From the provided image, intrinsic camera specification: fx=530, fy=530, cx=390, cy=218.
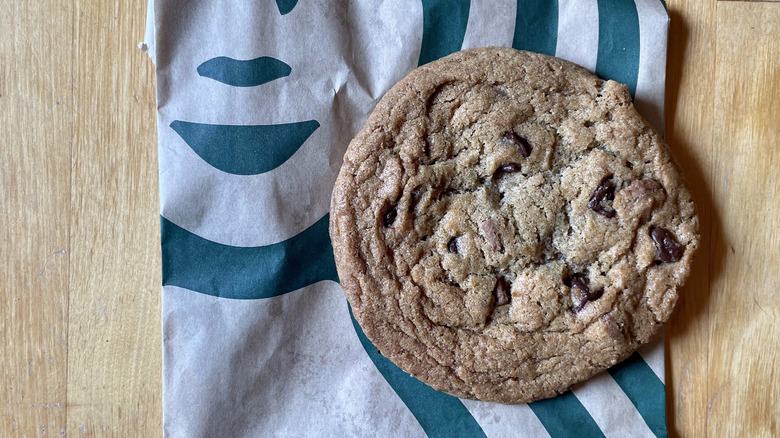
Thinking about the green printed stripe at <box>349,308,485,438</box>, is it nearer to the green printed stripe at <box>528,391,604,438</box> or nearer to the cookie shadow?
the green printed stripe at <box>528,391,604,438</box>

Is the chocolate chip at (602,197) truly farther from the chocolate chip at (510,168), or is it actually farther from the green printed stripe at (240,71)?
the green printed stripe at (240,71)

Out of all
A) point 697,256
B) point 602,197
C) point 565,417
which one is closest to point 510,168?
point 602,197

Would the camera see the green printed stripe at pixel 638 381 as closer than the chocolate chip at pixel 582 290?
No

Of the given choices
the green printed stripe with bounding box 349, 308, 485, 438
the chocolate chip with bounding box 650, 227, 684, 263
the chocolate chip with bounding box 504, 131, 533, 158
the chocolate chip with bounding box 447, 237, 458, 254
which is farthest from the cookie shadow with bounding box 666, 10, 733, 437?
the chocolate chip with bounding box 447, 237, 458, 254

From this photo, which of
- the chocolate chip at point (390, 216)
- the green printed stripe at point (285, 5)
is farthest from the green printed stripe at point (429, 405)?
the green printed stripe at point (285, 5)

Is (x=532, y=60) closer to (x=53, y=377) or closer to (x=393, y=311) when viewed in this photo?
(x=393, y=311)

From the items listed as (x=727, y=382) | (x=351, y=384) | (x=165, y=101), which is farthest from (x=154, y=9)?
(x=727, y=382)

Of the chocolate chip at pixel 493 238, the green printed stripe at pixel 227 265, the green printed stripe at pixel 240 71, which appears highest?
the green printed stripe at pixel 240 71

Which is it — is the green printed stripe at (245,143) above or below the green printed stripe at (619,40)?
below
